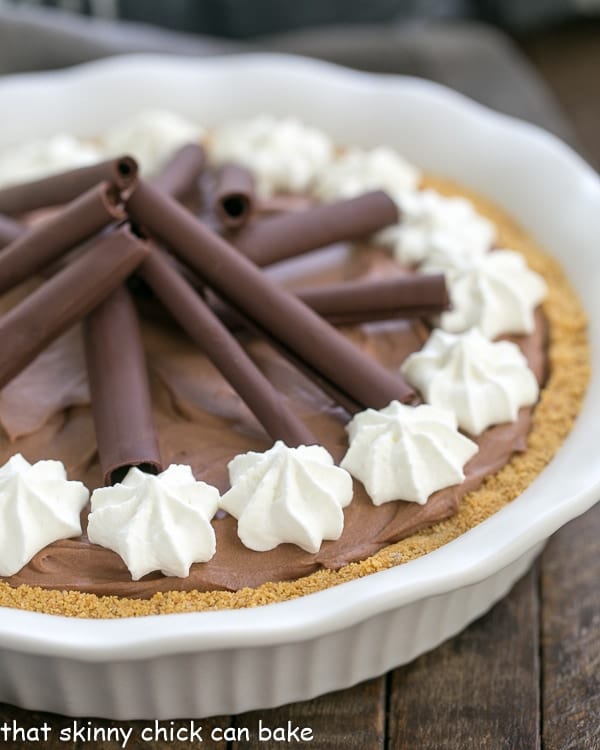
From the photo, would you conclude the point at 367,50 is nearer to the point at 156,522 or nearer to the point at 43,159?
the point at 43,159

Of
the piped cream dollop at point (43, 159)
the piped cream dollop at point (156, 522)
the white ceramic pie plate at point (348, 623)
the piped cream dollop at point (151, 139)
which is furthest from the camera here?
the piped cream dollop at point (151, 139)

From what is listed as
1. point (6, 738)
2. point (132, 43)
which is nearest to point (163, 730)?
point (6, 738)

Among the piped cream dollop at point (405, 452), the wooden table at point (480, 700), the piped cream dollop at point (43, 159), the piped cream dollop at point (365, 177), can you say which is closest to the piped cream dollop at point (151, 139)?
→ the piped cream dollop at point (43, 159)

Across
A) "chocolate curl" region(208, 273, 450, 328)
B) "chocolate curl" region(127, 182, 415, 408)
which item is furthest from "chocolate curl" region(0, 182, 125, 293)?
"chocolate curl" region(208, 273, 450, 328)

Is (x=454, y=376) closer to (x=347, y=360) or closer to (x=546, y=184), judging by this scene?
(x=347, y=360)

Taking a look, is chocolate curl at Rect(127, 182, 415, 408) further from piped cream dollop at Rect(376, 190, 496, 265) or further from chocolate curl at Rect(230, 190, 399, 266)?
piped cream dollop at Rect(376, 190, 496, 265)

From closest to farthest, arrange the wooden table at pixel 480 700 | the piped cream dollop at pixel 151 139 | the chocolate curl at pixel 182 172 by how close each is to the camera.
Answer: the wooden table at pixel 480 700, the chocolate curl at pixel 182 172, the piped cream dollop at pixel 151 139

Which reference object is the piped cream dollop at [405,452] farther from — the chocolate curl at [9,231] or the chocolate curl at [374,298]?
the chocolate curl at [9,231]
